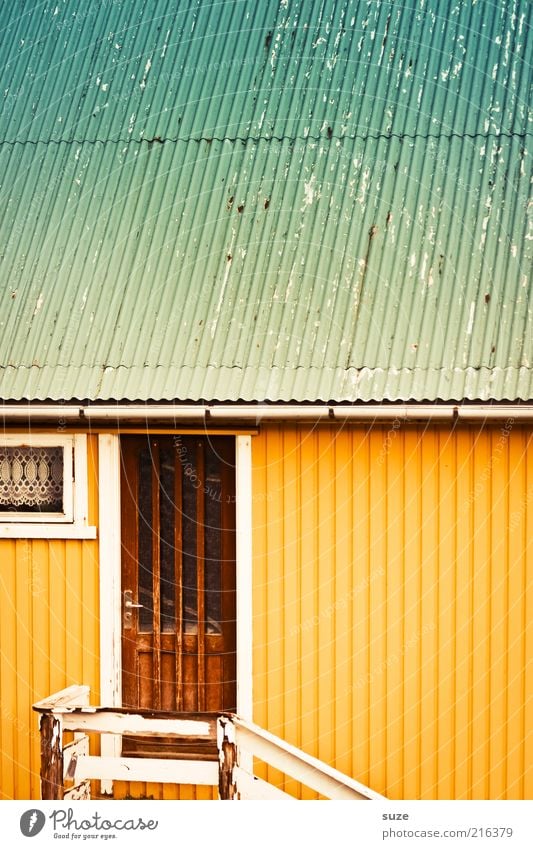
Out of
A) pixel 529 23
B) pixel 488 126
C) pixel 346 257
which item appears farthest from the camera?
pixel 529 23

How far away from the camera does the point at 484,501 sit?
7410 mm

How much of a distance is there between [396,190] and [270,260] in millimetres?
1049

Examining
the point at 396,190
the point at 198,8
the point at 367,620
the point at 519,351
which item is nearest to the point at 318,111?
the point at 396,190

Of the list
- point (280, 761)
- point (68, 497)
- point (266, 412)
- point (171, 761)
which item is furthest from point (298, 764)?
point (68, 497)

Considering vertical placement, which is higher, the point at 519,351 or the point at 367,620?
the point at 519,351

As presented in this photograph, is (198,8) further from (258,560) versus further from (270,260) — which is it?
(258,560)

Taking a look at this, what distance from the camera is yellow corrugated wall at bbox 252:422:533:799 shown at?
741cm

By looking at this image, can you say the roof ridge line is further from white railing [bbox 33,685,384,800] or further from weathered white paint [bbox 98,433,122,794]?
white railing [bbox 33,685,384,800]

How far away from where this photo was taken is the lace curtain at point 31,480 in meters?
7.89

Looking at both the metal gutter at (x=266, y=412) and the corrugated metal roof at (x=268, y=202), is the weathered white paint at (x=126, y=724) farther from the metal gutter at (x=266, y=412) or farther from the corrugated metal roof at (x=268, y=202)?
the corrugated metal roof at (x=268, y=202)

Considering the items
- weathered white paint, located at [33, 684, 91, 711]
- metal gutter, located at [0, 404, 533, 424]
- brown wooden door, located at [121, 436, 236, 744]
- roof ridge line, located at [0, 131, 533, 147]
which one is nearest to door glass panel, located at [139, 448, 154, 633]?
brown wooden door, located at [121, 436, 236, 744]

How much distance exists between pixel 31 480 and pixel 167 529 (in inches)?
39.1

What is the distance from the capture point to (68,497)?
7777mm

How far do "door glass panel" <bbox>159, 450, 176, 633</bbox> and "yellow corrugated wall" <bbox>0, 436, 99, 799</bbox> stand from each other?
1.52ft
